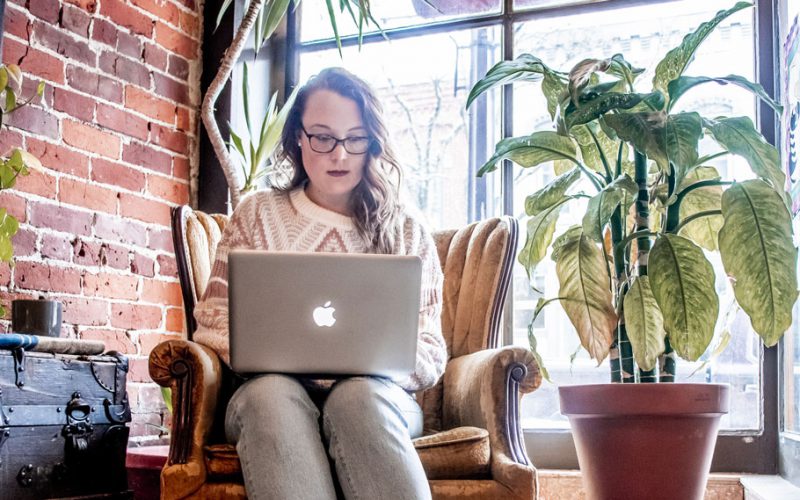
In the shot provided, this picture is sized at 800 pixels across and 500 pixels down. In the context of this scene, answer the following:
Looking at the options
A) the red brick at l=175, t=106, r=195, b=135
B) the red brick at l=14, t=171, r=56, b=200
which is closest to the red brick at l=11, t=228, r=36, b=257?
the red brick at l=14, t=171, r=56, b=200

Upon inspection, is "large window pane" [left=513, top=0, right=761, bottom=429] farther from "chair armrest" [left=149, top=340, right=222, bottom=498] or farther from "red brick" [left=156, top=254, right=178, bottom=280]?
"chair armrest" [left=149, top=340, right=222, bottom=498]

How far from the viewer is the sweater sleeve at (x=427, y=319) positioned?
74.9 inches

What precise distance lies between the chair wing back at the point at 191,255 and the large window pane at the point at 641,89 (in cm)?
114

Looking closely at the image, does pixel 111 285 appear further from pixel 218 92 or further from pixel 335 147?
pixel 335 147

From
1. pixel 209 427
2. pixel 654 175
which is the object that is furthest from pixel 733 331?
pixel 209 427

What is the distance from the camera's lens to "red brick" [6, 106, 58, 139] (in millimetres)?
2488

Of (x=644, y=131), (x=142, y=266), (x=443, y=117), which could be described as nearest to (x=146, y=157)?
(x=142, y=266)

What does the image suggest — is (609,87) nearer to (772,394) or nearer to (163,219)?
(772,394)

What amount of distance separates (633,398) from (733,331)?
1.11 m

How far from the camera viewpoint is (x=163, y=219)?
304cm

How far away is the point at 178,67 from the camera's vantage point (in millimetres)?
3180

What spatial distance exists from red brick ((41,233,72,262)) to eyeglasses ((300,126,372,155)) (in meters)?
0.94

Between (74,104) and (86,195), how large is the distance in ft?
0.91

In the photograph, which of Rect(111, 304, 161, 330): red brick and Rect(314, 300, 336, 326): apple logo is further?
Rect(111, 304, 161, 330): red brick
